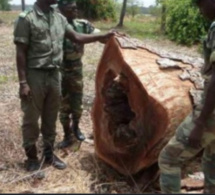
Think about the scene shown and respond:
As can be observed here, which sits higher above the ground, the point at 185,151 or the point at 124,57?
the point at 124,57

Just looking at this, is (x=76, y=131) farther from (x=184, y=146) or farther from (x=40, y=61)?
(x=184, y=146)

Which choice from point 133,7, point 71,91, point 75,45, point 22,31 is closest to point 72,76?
point 71,91

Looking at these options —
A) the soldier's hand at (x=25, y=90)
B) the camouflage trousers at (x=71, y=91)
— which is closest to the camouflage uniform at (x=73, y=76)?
the camouflage trousers at (x=71, y=91)

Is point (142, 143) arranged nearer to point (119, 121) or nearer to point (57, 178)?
point (119, 121)

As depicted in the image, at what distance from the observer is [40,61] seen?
330cm

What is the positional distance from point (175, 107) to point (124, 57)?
590 mm

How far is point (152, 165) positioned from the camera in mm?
3303

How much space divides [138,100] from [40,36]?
2.84ft

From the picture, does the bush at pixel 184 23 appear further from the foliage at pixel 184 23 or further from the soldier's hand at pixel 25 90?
the soldier's hand at pixel 25 90

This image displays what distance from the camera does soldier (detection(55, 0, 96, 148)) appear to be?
12.8 ft

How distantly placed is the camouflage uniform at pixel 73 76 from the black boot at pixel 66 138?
0.05 m

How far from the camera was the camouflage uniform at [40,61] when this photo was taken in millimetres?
3211

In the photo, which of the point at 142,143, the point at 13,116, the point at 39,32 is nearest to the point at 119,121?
the point at 142,143

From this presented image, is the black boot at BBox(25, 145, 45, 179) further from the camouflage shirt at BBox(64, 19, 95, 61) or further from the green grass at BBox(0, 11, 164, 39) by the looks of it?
the green grass at BBox(0, 11, 164, 39)
